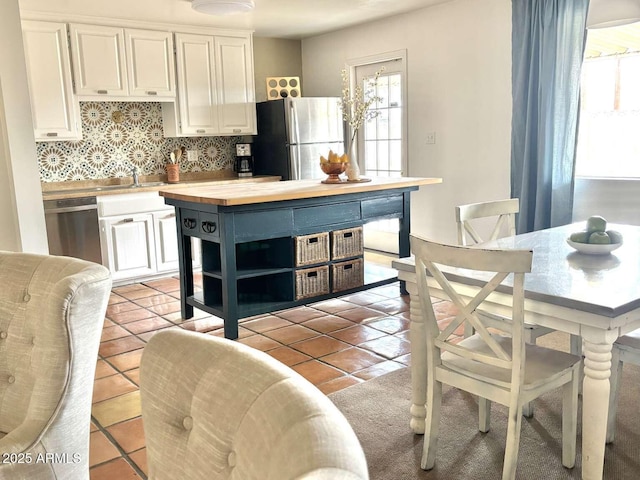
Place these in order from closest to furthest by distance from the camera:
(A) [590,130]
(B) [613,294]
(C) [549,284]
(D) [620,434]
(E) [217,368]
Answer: (E) [217,368] < (B) [613,294] < (C) [549,284] < (D) [620,434] < (A) [590,130]

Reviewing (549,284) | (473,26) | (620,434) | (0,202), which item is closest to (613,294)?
(549,284)

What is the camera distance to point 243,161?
6434 mm

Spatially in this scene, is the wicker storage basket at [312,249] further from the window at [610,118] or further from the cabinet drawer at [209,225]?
the window at [610,118]

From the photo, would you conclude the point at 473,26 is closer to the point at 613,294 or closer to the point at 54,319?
the point at 613,294

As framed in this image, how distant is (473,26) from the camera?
5000 millimetres

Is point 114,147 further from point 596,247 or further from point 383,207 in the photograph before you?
point 596,247

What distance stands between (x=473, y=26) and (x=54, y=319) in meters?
4.50

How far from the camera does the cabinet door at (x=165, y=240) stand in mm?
5316

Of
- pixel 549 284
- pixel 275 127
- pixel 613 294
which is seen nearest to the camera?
pixel 613 294

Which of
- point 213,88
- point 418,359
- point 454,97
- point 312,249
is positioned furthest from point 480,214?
point 213,88

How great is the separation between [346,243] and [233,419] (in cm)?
339

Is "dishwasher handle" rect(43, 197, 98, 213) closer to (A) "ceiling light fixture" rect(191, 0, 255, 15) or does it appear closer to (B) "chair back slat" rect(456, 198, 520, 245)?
(A) "ceiling light fixture" rect(191, 0, 255, 15)

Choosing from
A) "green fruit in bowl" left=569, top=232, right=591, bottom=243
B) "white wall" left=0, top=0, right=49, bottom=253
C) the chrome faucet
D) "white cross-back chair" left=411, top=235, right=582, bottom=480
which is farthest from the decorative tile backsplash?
"green fruit in bowl" left=569, top=232, right=591, bottom=243

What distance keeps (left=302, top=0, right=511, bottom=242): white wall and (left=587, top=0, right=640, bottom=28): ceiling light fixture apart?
2276mm
